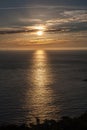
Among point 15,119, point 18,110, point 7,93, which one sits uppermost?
point 7,93

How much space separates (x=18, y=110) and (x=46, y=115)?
20.4ft

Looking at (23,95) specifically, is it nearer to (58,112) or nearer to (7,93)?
(7,93)

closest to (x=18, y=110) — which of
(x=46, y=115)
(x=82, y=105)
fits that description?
(x=46, y=115)

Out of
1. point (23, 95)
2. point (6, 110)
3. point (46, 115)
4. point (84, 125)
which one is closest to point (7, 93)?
point (23, 95)

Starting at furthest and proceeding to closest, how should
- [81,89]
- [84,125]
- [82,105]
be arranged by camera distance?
[81,89]
[82,105]
[84,125]

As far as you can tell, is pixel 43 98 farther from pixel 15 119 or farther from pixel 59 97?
pixel 15 119

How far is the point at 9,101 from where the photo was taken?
6788 centimetres

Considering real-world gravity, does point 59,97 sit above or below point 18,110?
above

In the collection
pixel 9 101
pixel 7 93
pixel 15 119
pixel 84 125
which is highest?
pixel 7 93

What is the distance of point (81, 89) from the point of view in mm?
87500

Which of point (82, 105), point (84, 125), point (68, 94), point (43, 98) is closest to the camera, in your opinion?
point (84, 125)

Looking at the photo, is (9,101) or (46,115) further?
(9,101)

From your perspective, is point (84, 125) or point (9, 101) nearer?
point (84, 125)

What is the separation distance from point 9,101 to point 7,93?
10.9 meters
